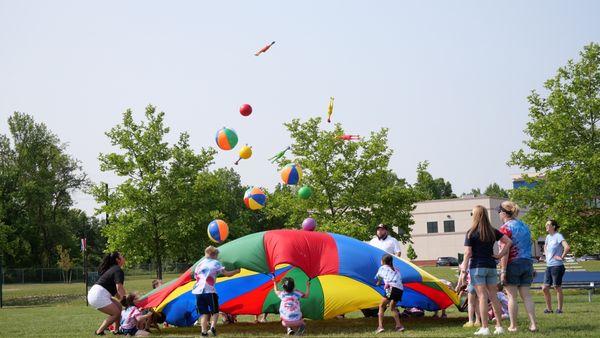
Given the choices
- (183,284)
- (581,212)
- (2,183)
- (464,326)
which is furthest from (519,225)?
(2,183)

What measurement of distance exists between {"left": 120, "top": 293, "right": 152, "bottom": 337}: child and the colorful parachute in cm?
46

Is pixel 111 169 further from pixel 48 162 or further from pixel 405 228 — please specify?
pixel 48 162

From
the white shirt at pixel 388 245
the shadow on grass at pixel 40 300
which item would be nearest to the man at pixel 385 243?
the white shirt at pixel 388 245

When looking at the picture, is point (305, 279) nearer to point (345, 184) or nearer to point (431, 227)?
point (345, 184)

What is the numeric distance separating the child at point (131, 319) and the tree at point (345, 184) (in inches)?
764

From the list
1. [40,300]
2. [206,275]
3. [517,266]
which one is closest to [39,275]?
[40,300]

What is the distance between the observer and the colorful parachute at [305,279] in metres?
12.5

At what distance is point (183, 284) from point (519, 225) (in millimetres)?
5902

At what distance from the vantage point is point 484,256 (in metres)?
10.3

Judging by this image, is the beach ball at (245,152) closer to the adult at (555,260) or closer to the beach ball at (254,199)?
the beach ball at (254,199)

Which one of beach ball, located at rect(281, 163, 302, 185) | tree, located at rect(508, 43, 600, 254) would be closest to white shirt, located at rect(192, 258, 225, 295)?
beach ball, located at rect(281, 163, 302, 185)

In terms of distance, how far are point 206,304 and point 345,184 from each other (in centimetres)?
2140

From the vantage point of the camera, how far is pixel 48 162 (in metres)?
69.2

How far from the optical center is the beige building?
7556cm
